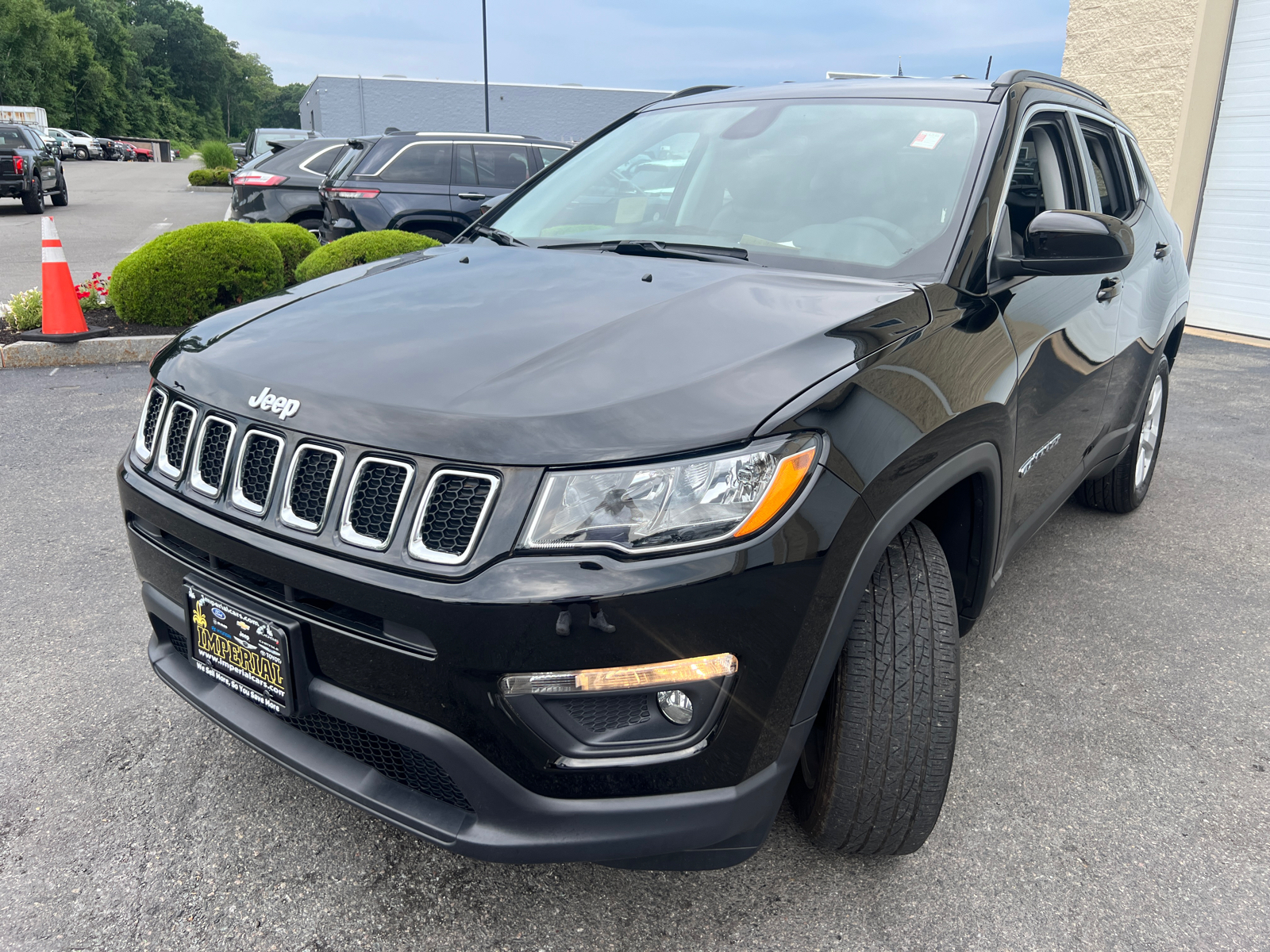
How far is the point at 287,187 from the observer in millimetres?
12078

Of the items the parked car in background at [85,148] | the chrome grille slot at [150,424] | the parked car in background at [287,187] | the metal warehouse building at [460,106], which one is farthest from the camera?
the parked car in background at [85,148]

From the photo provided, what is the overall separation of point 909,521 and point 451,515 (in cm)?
90

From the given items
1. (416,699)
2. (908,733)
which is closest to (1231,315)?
(908,733)

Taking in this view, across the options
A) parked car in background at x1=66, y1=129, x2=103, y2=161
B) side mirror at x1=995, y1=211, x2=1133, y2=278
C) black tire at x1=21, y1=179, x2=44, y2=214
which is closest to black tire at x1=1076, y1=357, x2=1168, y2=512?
side mirror at x1=995, y1=211, x2=1133, y2=278

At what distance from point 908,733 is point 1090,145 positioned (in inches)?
95.6

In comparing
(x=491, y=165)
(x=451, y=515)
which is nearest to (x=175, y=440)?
(x=451, y=515)

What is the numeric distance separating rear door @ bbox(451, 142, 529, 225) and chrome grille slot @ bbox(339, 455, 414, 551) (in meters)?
8.35

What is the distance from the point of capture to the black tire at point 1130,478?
3.98 m

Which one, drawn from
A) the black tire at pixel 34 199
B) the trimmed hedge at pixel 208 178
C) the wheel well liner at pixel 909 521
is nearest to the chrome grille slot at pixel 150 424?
the wheel well liner at pixel 909 521

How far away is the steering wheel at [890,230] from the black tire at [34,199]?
21.5 metres

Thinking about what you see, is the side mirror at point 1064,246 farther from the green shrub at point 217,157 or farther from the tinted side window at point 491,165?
the green shrub at point 217,157

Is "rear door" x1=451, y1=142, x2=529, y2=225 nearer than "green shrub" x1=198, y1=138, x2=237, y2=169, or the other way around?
"rear door" x1=451, y1=142, x2=529, y2=225

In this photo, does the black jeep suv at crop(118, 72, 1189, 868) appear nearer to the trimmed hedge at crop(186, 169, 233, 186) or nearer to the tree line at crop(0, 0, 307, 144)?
the trimmed hedge at crop(186, 169, 233, 186)

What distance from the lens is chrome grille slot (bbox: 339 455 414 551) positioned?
62.1 inches
